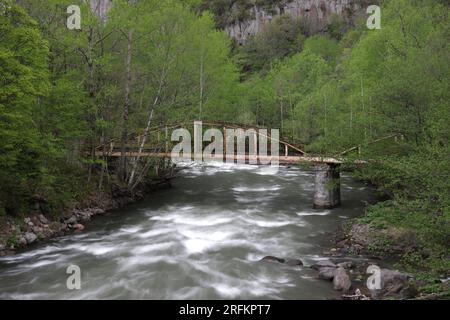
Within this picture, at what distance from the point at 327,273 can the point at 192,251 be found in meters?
4.91

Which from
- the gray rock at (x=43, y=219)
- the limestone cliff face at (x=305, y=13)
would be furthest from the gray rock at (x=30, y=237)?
the limestone cliff face at (x=305, y=13)

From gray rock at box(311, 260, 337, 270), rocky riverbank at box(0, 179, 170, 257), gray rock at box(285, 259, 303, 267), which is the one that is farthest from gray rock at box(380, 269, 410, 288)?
rocky riverbank at box(0, 179, 170, 257)

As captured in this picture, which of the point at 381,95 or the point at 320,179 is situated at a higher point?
the point at 381,95

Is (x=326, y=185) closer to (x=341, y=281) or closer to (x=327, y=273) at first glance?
(x=327, y=273)

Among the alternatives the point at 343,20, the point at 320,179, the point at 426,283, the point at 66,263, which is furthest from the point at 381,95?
the point at 343,20

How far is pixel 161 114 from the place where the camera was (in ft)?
72.6

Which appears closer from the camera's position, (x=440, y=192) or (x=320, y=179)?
(x=440, y=192)

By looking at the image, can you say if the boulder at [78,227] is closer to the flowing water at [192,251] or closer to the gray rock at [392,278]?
the flowing water at [192,251]

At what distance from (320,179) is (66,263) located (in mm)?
11981
